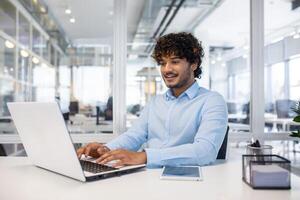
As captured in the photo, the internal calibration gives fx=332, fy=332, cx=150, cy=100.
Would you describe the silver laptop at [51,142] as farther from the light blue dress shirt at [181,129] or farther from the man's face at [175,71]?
the man's face at [175,71]

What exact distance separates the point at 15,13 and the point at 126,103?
6.56 feet

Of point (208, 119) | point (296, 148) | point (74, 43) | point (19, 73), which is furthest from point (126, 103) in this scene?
point (296, 148)

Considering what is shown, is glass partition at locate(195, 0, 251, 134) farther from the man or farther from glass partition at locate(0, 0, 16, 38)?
glass partition at locate(0, 0, 16, 38)

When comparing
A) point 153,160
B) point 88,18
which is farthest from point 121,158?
point 88,18

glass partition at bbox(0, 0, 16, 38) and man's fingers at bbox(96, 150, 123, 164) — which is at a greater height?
glass partition at bbox(0, 0, 16, 38)

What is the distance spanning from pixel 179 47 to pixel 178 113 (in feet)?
1.15

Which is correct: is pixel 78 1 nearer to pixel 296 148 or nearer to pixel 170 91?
pixel 170 91

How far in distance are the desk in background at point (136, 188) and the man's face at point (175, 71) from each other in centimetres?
63

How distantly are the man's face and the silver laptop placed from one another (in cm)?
63

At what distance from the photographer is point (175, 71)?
1.71 metres

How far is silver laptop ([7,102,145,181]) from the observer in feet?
3.23

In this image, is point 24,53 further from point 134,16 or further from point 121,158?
point 121,158

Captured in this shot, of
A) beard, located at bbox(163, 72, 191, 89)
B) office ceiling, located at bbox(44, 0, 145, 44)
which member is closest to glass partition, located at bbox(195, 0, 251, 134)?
beard, located at bbox(163, 72, 191, 89)

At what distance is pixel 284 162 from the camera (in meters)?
1.02
